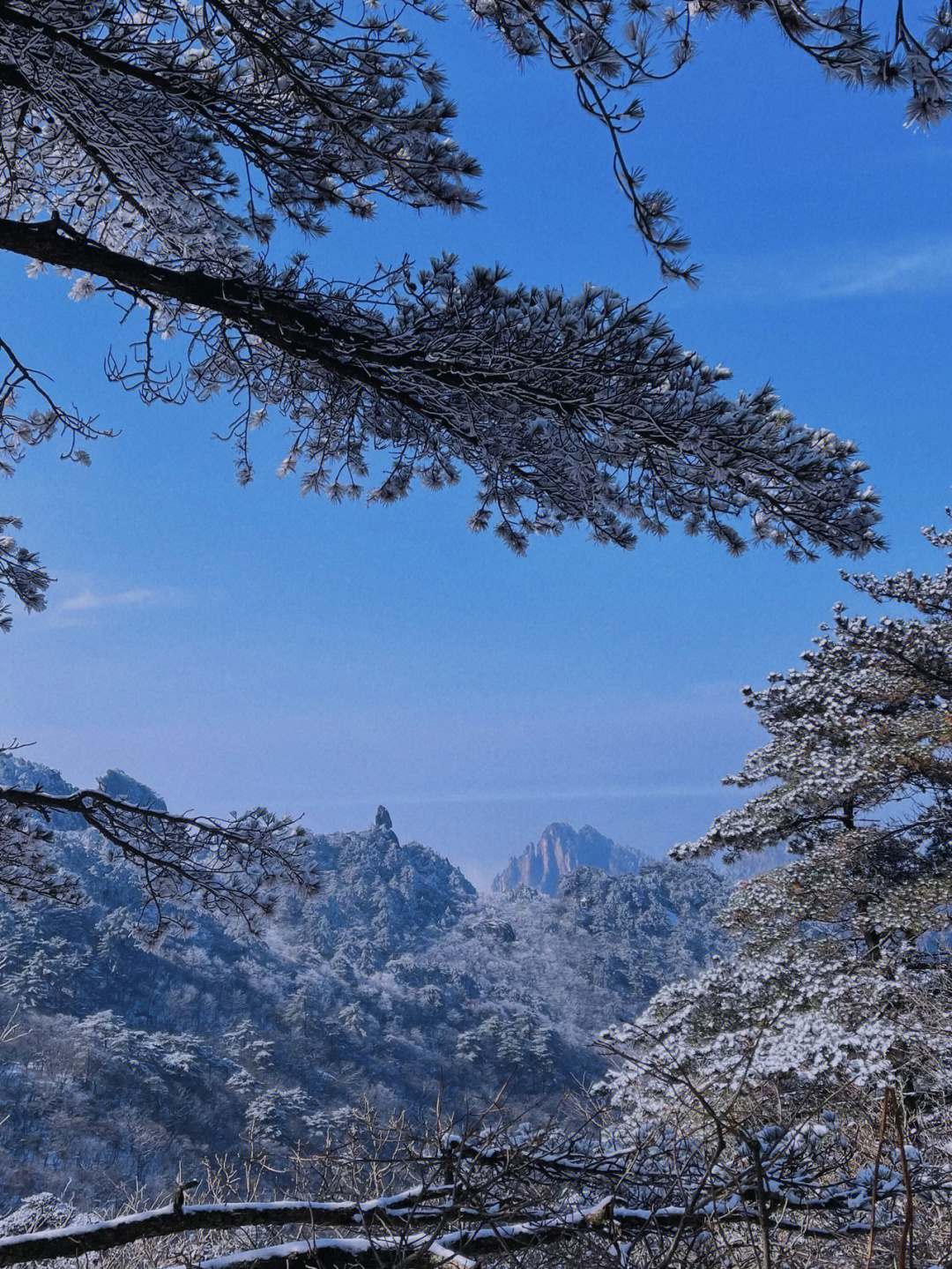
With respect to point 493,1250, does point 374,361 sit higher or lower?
higher

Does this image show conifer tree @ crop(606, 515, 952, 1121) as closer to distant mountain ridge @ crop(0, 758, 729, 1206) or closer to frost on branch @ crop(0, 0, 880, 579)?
frost on branch @ crop(0, 0, 880, 579)

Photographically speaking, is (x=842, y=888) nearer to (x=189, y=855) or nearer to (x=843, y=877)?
(x=843, y=877)

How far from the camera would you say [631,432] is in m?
4.09

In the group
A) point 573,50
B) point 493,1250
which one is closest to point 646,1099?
point 493,1250

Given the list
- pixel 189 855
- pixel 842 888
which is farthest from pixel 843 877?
pixel 189 855

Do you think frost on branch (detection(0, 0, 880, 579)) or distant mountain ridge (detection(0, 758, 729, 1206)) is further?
distant mountain ridge (detection(0, 758, 729, 1206))

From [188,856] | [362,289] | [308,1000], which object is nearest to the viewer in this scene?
[362,289]

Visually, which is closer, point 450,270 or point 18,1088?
point 450,270

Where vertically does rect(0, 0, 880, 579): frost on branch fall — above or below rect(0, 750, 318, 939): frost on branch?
above

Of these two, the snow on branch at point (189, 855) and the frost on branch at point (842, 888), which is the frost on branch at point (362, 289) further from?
the frost on branch at point (842, 888)

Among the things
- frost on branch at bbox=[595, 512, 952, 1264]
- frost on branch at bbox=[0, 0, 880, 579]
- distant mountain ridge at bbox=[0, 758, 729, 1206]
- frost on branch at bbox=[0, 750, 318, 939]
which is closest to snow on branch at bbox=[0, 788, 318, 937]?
frost on branch at bbox=[0, 750, 318, 939]

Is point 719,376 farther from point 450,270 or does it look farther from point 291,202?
point 291,202

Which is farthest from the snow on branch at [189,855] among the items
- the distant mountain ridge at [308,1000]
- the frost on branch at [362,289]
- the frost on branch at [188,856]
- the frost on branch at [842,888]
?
the distant mountain ridge at [308,1000]

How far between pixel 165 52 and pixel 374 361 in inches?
60.2
